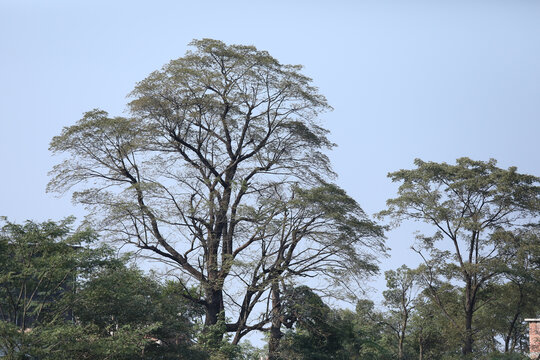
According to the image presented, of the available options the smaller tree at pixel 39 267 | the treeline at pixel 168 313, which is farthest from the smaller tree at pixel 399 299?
the smaller tree at pixel 39 267

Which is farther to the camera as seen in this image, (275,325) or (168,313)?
(275,325)

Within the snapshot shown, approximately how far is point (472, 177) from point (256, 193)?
7.70m

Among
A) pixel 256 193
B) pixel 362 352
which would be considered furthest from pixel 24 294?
pixel 362 352

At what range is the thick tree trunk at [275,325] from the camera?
22766 millimetres

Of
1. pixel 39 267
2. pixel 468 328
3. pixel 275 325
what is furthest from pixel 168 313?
pixel 468 328

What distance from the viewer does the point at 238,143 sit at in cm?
2505

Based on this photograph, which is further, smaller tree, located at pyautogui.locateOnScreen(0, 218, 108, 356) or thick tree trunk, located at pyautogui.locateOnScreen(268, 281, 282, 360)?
thick tree trunk, located at pyautogui.locateOnScreen(268, 281, 282, 360)

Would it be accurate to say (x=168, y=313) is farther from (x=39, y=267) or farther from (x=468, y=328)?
(x=468, y=328)

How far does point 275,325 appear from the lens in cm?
2309

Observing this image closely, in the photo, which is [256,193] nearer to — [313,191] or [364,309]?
[313,191]

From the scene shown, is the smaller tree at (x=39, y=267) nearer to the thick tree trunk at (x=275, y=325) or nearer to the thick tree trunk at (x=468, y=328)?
the thick tree trunk at (x=275, y=325)

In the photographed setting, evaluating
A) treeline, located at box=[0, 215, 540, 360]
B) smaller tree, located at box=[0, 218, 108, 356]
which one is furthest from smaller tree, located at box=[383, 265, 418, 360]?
smaller tree, located at box=[0, 218, 108, 356]

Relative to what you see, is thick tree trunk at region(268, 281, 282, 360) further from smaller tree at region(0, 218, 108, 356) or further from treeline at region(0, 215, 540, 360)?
smaller tree at region(0, 218, 108, 356)

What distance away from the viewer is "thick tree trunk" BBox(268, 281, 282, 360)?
74.7 ft
